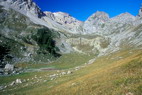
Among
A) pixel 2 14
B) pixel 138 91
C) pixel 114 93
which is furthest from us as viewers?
pixel 2 14

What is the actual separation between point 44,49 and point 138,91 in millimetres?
148619

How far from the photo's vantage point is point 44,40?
18012 centimetres

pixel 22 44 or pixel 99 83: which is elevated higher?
pixel 22 44

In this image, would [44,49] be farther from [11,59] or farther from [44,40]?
[11,59]

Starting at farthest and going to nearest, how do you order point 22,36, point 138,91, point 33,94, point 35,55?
point 22,36 < point 35,55 < point 33,94 < point 138,91

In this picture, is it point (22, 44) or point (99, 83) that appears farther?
point (22, 44)

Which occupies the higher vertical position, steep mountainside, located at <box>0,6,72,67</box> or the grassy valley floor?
steep mountainside, located at <box>0,6,72,67</box>

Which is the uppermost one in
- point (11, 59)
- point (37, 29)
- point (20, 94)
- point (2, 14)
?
point (2, 14)

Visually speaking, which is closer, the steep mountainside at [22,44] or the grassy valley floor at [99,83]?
the grassy valley floor at [99,83]

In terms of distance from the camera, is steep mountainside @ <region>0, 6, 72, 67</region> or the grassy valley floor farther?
steep mountainside @ <region>0, 6, 72, 67</region>

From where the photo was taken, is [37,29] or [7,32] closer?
[7,32]

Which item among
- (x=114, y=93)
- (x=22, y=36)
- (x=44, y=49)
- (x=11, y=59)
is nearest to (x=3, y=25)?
(x=22, y=36)

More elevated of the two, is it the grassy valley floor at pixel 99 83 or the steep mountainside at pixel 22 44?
the steep mountainside at pixel 22 44

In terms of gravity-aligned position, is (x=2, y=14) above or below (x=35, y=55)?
above
